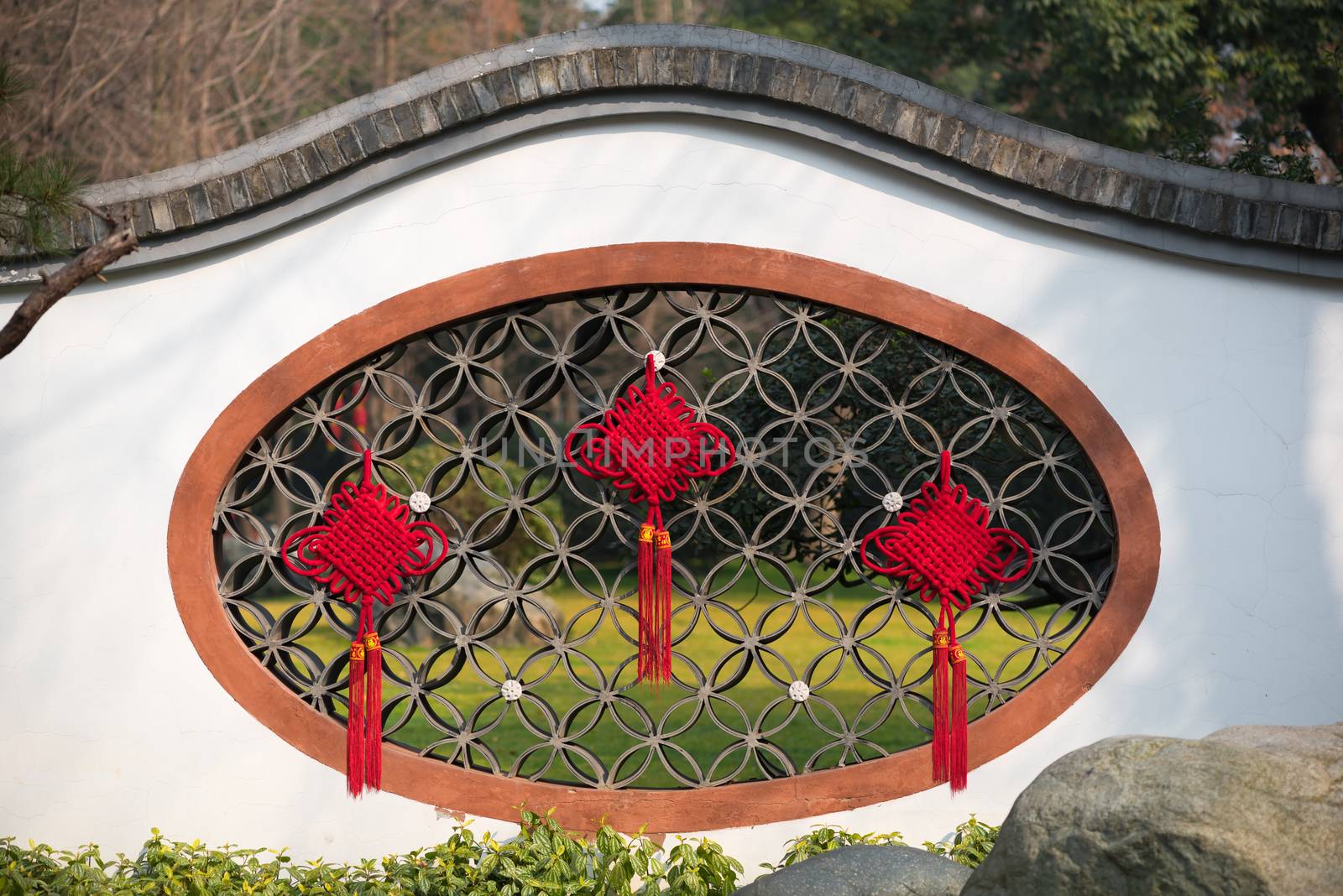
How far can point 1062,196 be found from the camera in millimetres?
4059

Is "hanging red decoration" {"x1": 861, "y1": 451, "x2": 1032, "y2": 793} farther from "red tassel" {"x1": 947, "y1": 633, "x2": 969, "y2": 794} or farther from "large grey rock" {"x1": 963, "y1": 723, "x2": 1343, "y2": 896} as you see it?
"large grey rock" {"x1": 963, "y1": 723, "x2": 1343, "y2": 896}

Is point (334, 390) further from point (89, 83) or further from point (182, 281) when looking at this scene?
point (89, 83)

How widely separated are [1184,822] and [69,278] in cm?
279

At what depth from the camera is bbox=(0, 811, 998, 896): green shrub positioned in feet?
12.9

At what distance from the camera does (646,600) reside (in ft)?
13.6

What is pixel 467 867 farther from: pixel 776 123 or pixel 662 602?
pixel 776 123

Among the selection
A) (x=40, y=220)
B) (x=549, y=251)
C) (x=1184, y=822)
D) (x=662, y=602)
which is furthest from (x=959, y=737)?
(x=40, y=220)

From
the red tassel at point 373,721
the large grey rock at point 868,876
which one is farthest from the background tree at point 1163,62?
the red tassel at point 373,721

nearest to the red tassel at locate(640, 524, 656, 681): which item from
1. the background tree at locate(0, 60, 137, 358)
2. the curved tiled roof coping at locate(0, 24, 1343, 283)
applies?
the curved tiled roof coping at locate(0, 24, 1343, 283)

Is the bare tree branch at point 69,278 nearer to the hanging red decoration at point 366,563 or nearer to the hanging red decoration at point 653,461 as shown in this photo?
the hanging red decoration at point 366,563

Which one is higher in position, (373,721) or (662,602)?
(662,602)

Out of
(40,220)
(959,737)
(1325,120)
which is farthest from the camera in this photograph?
(1325,120)

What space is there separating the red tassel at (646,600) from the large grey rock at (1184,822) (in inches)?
56.9

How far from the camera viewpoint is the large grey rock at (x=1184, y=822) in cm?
269
